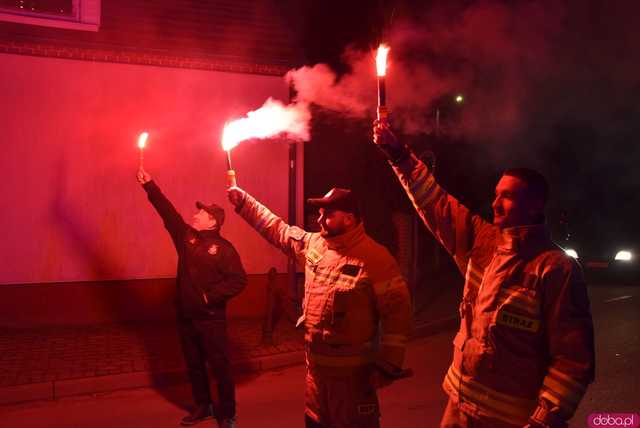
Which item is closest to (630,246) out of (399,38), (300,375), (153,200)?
(399,38)

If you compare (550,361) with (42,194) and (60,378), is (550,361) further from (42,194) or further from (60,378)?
(42,194)

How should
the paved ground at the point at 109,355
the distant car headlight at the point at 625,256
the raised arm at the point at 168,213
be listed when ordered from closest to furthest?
the raised arm at the point at 168,213 < the paved ground at the point at 109,355 < the distant car headlight at the point at 625,256

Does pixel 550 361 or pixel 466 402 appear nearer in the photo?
pixel 550 361

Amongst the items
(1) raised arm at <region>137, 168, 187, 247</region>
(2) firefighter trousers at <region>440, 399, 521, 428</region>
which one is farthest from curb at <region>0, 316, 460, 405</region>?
(2) firefighter trousers at <region>440, 399, 521, 428</region>

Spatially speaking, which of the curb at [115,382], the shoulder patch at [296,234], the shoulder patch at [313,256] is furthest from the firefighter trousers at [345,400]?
the curb at [115,382]

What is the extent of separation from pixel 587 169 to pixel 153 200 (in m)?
12.2

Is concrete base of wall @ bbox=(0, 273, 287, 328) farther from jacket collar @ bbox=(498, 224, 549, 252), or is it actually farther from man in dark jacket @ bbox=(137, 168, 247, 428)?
jacket collar @ bbox=(498, 224, 549, 252)

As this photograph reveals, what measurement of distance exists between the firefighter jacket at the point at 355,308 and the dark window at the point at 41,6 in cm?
801

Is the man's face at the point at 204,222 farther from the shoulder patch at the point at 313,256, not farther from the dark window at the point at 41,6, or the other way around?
the dark window at the point at 41,6

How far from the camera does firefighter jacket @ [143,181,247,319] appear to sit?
5141 millimetres

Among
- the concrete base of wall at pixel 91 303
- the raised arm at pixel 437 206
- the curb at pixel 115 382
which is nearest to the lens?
the raised arm at pixel 437 206

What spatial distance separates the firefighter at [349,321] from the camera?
3385 mm

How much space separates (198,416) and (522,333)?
147 inches

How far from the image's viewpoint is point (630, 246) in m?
14.6
